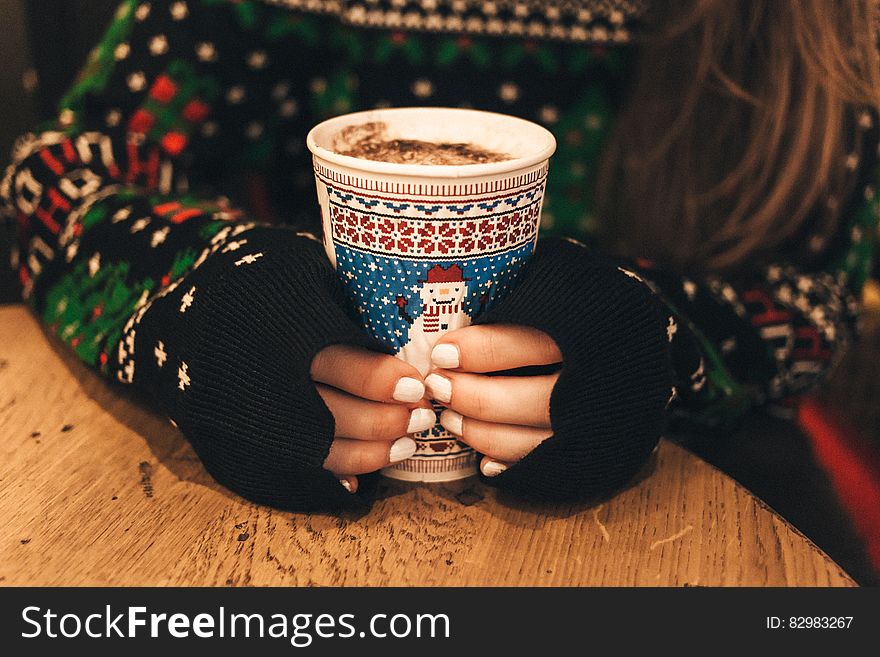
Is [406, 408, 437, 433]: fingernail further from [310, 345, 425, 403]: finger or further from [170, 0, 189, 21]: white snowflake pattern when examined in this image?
[170, 0, 189, 21]: white snowflake pattern

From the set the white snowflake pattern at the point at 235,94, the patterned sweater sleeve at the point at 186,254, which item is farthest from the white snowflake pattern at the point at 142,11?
the white snowflake pattern at the point at 235,94

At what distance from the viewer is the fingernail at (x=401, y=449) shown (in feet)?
1.75

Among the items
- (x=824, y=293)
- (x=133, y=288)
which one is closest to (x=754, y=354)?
(x=824, y=293)

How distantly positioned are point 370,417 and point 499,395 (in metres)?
0.09

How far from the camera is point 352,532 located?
0.52 m

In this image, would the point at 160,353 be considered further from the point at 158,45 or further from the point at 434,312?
the point at 158,45

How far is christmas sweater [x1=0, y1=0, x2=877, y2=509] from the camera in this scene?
50 cm

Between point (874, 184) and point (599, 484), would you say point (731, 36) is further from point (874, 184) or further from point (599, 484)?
point (599, 484)

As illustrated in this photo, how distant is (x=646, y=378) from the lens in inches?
20.3

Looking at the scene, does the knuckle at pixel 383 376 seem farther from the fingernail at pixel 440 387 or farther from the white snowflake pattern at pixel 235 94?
the white snowflake pattern at pixel 235 94

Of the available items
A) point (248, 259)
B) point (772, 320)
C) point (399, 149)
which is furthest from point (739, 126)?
point (248, 259)

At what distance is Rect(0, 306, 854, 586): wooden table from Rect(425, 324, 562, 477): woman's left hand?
0.06 m

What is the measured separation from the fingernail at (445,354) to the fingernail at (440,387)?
0.02m

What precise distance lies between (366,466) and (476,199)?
0.64 feet
